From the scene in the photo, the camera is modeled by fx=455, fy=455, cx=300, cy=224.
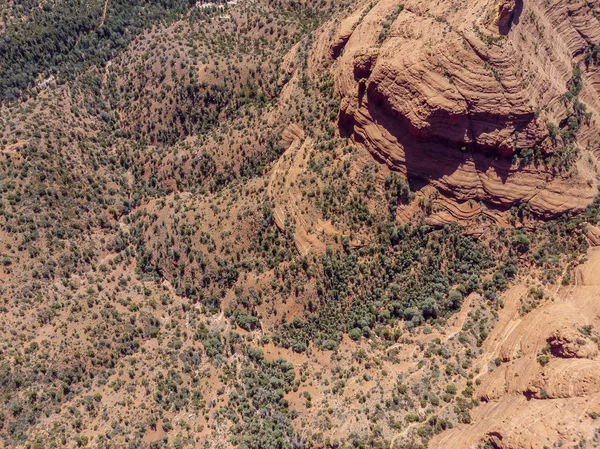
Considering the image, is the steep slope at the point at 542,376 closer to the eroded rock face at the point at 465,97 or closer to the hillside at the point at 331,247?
the hillside at the point at 331,247

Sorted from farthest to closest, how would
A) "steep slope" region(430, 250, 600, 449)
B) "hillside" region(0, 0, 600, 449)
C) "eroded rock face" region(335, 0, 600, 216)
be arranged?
"eroded rock face" region(335, 0, 600, 216)
"hillside" region(0, 0, 600, 449)
"steep slope" region(430, 250, 600, 449)

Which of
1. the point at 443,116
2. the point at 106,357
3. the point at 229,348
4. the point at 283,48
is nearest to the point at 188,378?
the point at 229,348

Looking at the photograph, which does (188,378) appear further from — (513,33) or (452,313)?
(513,33)

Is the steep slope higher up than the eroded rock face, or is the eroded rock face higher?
the eroded rock face

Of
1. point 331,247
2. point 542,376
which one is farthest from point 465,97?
point 542,376

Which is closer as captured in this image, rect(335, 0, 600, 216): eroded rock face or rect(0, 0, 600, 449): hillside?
rect(0, 0, 600, 449): hillside

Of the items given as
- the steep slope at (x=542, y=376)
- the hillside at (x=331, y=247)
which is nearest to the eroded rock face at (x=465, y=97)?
the hillside at (x=331, y=247)

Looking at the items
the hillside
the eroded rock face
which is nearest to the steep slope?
the hillside

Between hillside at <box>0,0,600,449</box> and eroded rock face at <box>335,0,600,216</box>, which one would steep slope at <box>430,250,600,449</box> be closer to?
hillside at <box>0,0,600,449</box>
